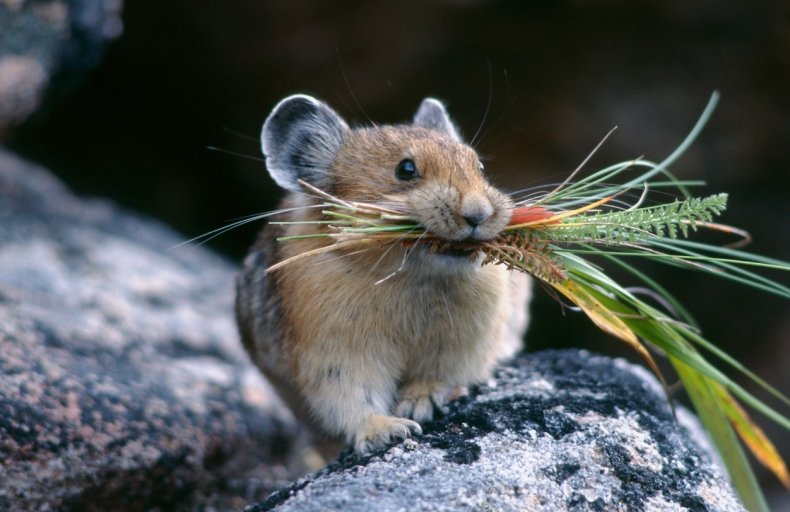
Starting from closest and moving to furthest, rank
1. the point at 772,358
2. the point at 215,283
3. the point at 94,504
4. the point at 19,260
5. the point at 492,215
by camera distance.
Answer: the point at 492,215, the point at 94,504, the point at 19,260, the point at 215,283, the point at 772,358

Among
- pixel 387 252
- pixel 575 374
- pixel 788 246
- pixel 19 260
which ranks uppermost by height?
pixel 788 246

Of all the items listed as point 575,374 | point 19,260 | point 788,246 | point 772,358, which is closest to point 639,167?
point 788,246

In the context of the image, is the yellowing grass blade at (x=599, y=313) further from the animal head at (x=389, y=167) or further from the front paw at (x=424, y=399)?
the front paw at (x=424, y=399)

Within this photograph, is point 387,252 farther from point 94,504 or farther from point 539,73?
point 539,73

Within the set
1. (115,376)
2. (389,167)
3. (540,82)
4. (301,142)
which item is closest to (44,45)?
(115,376)

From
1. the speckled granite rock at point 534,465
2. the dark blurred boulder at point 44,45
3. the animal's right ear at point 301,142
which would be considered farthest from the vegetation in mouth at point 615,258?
the dark blurred boulder at point 44,45

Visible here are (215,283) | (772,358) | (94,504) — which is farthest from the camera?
(772,358)
